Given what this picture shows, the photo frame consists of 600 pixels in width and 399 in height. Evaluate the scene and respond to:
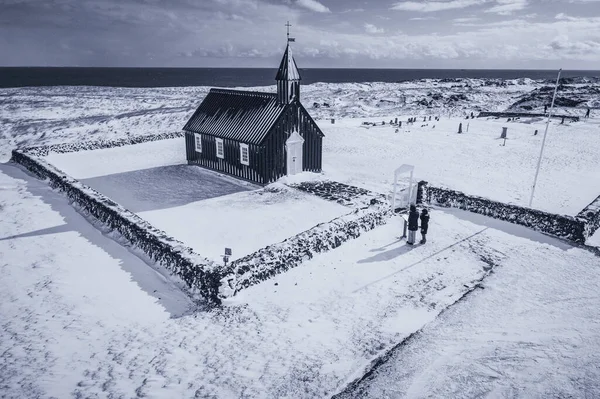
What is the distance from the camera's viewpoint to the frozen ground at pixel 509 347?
26.6 feet

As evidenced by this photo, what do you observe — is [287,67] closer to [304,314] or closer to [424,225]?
[424,225]

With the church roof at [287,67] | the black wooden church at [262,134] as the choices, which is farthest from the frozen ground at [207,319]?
the church roof at [287,67]

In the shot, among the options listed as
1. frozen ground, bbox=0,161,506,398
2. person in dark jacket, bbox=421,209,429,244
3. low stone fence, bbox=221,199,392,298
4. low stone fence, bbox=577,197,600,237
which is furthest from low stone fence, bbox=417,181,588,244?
person in dark jacket, bbox=421,209,429,244

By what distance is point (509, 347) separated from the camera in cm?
930

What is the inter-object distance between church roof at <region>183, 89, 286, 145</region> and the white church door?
170 cm

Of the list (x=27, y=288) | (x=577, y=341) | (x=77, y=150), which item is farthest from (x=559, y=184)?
(x=77, y=150)

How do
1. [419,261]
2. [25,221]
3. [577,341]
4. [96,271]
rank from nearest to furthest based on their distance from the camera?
[577,341]
[96,271]
[419,261]
[25,221]

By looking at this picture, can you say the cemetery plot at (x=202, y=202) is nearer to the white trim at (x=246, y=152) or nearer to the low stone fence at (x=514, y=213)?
the white trim at (x=246, y=152)

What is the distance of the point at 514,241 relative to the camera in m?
15.1

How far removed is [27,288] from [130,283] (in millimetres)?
3098

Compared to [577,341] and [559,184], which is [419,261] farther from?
[559,184]

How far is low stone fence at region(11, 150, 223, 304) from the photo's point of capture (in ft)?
36.8

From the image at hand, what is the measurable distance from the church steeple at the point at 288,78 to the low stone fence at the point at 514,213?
362 inches

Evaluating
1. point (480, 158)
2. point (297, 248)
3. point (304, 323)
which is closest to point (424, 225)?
point (297, 248)
